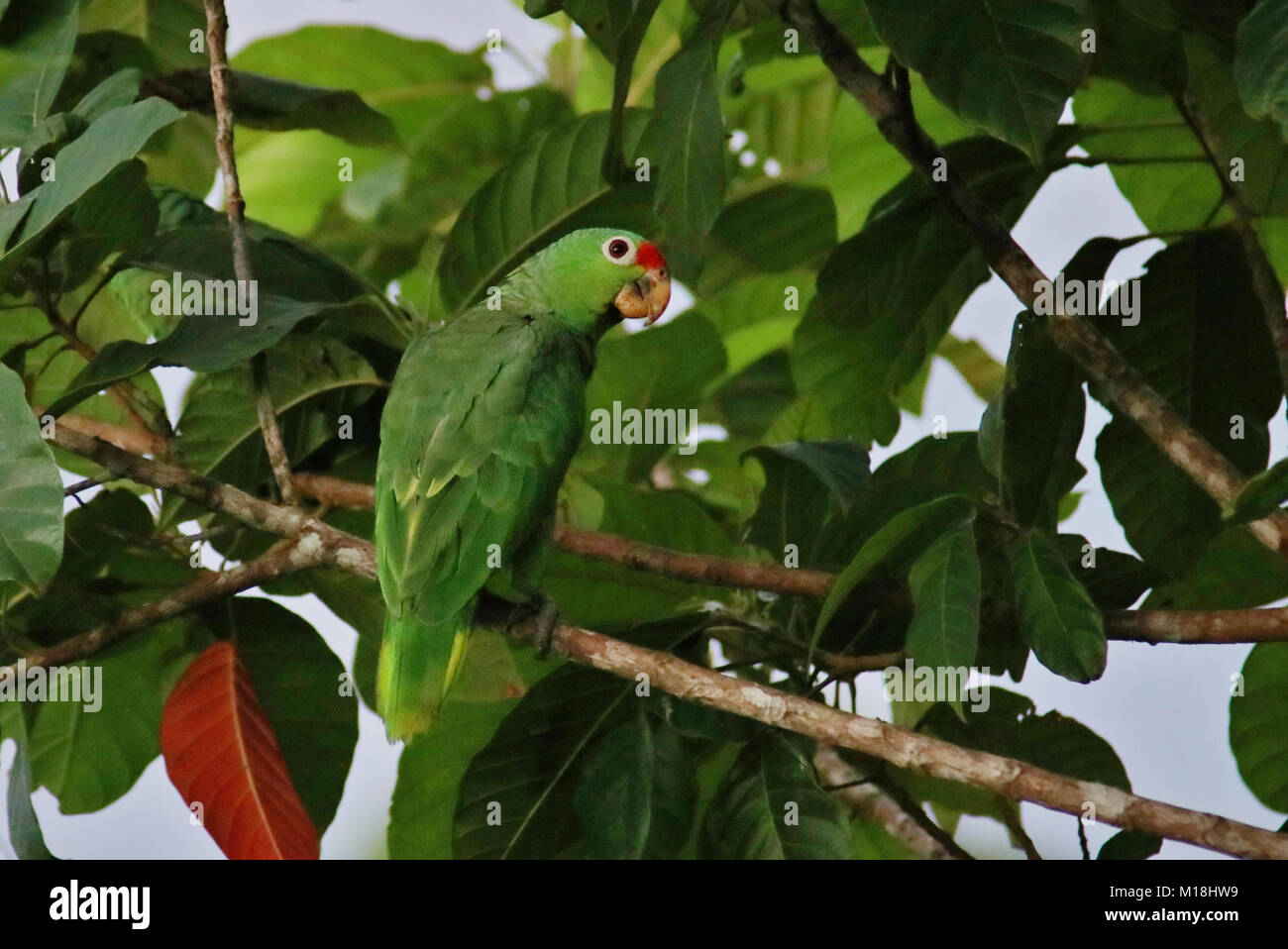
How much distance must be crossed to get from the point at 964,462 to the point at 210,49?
1595mm

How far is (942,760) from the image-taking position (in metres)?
1.71

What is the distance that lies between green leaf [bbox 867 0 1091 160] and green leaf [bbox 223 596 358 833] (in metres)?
1.59

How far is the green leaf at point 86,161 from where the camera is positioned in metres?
1.89

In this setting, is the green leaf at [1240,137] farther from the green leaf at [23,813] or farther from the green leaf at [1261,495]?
the green leaf at [23,813]

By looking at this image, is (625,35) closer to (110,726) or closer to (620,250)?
(620,250)

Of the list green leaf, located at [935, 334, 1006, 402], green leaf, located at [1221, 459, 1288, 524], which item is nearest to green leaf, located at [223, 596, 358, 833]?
green leaf, located at [1221, 459, 1288, 524]

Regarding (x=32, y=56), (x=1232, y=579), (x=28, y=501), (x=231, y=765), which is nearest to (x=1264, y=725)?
(x=1232, y=579)

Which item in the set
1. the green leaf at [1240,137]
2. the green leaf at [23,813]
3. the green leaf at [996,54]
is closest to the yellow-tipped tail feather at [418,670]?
the green leaf at [23,813]

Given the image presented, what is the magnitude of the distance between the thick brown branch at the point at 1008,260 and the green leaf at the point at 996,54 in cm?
23

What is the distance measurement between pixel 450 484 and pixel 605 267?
710mm
